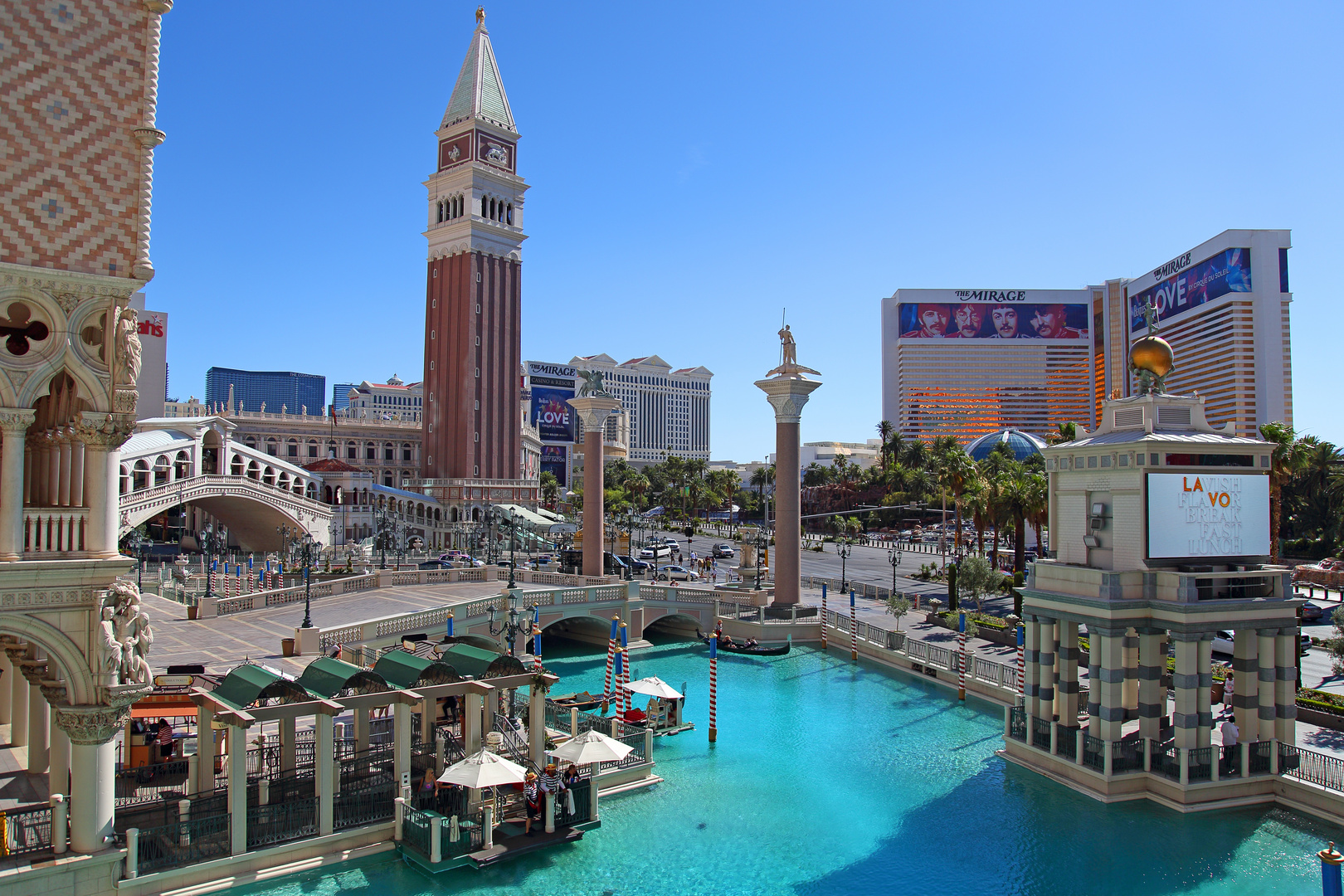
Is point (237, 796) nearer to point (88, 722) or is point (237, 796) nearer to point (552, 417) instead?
point (88, 722)

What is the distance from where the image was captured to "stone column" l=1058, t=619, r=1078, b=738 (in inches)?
1006

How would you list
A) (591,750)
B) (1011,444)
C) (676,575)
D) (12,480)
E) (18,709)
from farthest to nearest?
(1011,444), (676,575), (591,750), (18,709), (12,480)

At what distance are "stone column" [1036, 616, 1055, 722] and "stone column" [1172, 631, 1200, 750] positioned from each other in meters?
3.47

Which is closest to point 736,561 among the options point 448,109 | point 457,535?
point 457,535

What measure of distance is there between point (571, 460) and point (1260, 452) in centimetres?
17551

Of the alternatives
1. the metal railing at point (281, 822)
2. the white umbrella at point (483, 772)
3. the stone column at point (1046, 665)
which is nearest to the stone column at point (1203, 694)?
the stone column at point (1046, 665)

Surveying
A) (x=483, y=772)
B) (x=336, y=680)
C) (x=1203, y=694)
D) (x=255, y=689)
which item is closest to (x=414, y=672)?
(x=336, y=680)

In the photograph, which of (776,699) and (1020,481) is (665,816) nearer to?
(776,699)

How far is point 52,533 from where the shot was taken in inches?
560

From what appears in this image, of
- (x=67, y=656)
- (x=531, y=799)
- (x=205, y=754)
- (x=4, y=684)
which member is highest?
(x=67, y=656)

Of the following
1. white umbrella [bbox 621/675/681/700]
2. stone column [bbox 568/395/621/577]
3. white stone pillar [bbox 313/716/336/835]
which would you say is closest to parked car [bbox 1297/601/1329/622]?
white umbrella [bbox 621/675/681/700]

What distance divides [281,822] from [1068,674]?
69.5 feet

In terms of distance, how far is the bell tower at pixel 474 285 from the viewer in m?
91.8

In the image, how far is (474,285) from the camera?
9156 cm
